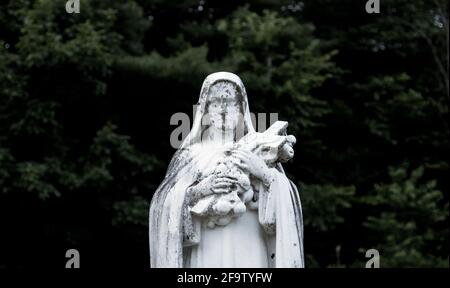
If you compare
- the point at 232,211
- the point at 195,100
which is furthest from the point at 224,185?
the point at 195,100

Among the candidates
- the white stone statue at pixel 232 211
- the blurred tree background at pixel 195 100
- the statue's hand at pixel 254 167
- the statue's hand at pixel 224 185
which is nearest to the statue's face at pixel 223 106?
the white stone statue at pixel 232 211

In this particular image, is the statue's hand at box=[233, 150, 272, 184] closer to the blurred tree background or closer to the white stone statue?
the white stone statue

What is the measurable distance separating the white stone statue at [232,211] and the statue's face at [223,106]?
204mm

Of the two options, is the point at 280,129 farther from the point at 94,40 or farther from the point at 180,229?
the point at 94,40

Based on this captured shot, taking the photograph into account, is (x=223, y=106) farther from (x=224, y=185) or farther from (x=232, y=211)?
(x=232, y=211)

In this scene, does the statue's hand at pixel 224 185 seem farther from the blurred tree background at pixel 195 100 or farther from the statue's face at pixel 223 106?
the blurred tree background at pixel 195 100

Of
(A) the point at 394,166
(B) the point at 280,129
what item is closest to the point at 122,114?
(A) the point at 394,166

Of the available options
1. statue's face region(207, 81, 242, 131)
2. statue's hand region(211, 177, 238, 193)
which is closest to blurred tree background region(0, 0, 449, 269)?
statue's face region(207, 81, 242, 131)

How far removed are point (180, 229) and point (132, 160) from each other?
1293 centimetres

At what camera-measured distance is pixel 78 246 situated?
2314 centimetres

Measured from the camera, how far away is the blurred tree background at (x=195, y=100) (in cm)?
2266

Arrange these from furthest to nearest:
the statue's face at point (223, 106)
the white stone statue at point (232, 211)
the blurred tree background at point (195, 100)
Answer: the blurred tree background at point (195, 100) < the statue's face at point (223, 106) < the white stone statue at point (232, 211)

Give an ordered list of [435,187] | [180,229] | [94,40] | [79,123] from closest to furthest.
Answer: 1. [180,229]
2. [94,40]
3. [79,123]
4. [435,187]

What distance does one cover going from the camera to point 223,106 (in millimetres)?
10758
